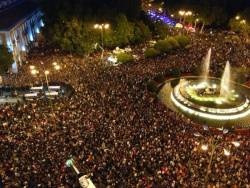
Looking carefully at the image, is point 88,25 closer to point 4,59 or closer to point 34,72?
point 34,72

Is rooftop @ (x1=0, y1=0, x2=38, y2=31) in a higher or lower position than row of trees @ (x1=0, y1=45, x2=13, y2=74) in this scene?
higher

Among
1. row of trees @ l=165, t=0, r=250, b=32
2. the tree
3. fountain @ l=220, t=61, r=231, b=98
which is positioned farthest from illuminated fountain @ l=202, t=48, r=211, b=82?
the tree

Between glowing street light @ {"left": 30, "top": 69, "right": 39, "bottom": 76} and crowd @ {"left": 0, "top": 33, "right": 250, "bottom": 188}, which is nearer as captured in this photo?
crowd @ {"left": 0, "top": 33, "right": 250, "bottom": 188}

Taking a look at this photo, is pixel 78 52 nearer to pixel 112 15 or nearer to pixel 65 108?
pixel 112 15

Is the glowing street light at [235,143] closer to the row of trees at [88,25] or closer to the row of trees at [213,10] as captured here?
the row of trees at [88,25]

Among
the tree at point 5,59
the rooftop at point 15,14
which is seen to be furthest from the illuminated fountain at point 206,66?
the rooftop at point 15,14

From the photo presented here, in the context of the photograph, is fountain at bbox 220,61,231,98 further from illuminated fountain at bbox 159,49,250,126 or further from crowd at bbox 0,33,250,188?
crowd at bbox 0,33,250,188

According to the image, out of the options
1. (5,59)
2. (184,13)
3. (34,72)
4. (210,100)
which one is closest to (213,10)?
(184,13)
